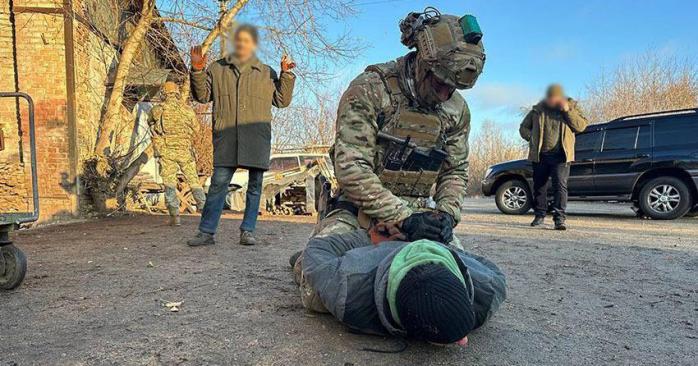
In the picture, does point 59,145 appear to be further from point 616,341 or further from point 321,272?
point 616,341

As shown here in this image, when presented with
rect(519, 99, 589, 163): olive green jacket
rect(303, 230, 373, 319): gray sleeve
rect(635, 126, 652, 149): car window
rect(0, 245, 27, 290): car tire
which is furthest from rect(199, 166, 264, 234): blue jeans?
rect(635, 126, 652, 149): car window

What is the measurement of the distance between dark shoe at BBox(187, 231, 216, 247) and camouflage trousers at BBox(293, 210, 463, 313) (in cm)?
207

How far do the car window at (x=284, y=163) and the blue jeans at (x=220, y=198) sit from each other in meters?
6.22

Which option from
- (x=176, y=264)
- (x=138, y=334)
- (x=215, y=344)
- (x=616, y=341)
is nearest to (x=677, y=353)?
(x=616, y=341)

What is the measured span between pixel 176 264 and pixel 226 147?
1292 mm

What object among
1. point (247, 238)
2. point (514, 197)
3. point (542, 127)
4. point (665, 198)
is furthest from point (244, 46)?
point (665, 198)

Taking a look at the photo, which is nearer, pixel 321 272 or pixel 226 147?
pixel 321 272

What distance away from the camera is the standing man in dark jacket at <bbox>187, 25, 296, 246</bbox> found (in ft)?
13.6

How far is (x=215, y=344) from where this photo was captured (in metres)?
1.76

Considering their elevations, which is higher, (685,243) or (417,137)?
(417,137)

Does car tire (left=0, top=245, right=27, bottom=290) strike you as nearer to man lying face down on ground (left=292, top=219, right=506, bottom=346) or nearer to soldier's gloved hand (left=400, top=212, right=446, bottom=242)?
man lying face down on ground (left=292, top=219, right=506, bottom=346)

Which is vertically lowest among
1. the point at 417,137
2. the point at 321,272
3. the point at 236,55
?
the point at 321,272

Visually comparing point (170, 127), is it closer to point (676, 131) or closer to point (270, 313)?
point (270, 313)

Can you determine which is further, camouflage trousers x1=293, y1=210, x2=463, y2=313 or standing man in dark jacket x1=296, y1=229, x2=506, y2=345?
camouflage trousers x1=293, y1=210, x2=463, y2=313
